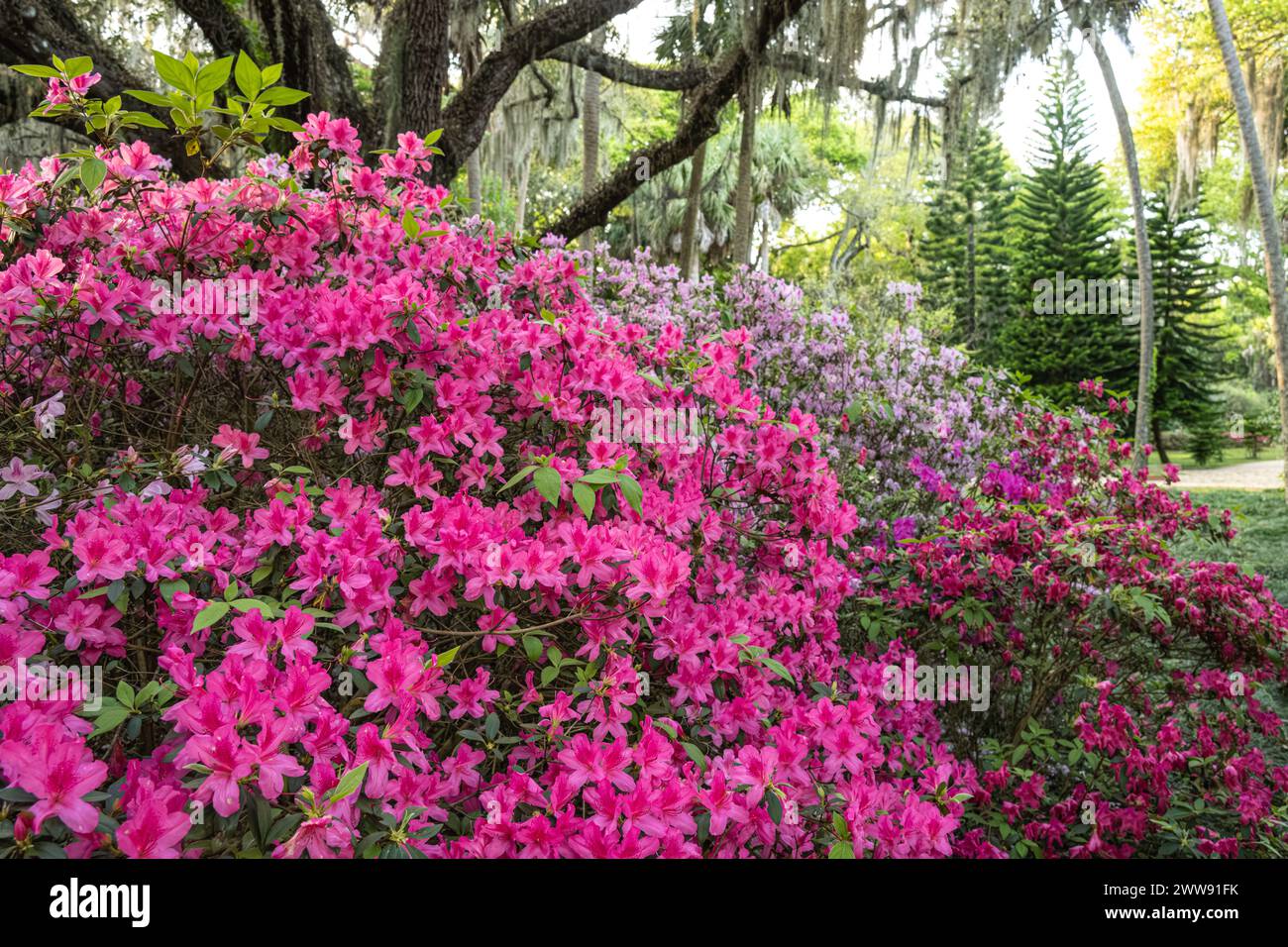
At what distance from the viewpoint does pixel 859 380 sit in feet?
13.9

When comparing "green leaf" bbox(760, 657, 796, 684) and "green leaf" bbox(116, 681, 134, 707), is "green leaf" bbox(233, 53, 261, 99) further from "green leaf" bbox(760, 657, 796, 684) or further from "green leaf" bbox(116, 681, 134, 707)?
"green leaf" bbox(760, 657, 796, 684)

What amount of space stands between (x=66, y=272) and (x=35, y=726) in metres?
1.33

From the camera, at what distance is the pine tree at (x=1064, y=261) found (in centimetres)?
2362

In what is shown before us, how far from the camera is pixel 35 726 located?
41.6 inches

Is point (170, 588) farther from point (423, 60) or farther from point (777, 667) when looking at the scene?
point (423, 60)

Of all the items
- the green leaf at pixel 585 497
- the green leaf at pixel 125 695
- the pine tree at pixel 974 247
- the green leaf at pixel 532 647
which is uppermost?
the pine tree at pixel 974 247

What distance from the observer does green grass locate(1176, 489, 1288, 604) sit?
7242mm

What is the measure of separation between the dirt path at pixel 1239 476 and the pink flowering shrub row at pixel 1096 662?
47.8 ft

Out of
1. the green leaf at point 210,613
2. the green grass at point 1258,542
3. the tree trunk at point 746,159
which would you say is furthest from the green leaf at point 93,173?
the tree trunk at point 746,159

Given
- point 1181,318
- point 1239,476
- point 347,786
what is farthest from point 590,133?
point 1181,318

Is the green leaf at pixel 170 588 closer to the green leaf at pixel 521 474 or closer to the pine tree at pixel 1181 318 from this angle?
the green leaf at pixel 521 474

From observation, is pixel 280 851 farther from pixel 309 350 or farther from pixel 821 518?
pixel 821 518

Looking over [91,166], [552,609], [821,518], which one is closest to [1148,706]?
[821,518]

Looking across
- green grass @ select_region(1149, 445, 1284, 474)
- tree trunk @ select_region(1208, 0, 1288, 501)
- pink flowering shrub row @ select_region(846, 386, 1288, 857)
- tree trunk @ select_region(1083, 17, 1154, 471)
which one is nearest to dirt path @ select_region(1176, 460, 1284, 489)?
green grass @ select_region(1149, 445, 1284, 474)
